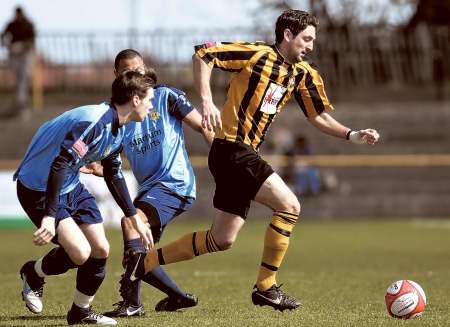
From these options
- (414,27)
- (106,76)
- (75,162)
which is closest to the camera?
(75,162)

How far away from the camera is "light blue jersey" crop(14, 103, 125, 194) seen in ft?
22.4

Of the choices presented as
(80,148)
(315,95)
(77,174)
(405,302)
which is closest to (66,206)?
(77,174)

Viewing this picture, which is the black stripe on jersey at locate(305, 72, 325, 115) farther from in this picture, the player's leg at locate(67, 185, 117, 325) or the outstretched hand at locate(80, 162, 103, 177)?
the player's leg at locate(67, 185, 117, 325)

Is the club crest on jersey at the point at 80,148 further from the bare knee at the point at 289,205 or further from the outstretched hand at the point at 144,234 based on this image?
the bare knee at the point at 289,205

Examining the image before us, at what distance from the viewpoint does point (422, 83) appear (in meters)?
28.8

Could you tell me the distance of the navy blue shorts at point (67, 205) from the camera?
7.21 meters

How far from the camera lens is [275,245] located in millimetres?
7871

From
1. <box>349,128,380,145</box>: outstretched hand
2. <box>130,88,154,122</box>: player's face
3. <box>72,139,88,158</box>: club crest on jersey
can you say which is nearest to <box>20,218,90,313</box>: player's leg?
<box>72,139,88,158</box>: club crest on jersey

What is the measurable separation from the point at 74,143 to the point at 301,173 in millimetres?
16109

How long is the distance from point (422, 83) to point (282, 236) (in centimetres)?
2157

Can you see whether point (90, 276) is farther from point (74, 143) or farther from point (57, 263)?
point (74, 143)

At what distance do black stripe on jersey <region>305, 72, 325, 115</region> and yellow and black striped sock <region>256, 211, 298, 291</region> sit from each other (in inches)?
36.9

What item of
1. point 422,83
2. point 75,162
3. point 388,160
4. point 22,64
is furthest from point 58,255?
point 422,83

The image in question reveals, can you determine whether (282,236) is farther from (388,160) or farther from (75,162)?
(388,160)
